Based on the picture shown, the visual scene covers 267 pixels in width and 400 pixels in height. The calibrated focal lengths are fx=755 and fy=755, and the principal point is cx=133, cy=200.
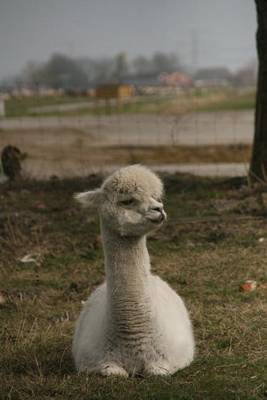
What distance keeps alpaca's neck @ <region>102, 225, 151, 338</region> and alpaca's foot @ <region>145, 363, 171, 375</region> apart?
21 cm

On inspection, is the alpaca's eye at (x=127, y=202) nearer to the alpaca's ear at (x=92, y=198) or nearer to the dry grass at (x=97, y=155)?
the alpaca's ear at (x=92, y=198)

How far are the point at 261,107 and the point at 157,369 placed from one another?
698 centimetres

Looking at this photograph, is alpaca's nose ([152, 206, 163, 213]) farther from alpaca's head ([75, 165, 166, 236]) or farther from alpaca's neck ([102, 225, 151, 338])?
alpaca's neck ([102, 225, 151, 338])

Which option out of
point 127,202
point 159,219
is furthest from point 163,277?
point 159,219

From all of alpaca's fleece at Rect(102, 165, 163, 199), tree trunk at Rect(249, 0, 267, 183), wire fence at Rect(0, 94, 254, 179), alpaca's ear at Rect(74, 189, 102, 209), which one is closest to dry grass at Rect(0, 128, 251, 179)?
wire fence at Rect(0, 94, 254, 179)

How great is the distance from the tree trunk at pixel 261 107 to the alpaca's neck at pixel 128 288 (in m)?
6.21

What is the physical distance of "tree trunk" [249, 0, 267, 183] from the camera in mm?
10844

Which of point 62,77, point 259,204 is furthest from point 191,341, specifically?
point 62,77

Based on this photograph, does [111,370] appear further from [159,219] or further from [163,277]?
[163,277]

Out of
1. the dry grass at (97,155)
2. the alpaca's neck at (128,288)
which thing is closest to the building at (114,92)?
the dry grass at (97,155)

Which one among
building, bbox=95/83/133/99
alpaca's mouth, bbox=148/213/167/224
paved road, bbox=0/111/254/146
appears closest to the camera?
alpaca's mouth, bbox=148/213/167/224

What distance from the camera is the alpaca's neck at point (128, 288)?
482cm

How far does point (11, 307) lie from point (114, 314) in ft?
7.57

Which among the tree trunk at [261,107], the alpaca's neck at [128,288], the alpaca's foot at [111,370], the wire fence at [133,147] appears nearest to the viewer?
the alpaca's foot at [111,370]
